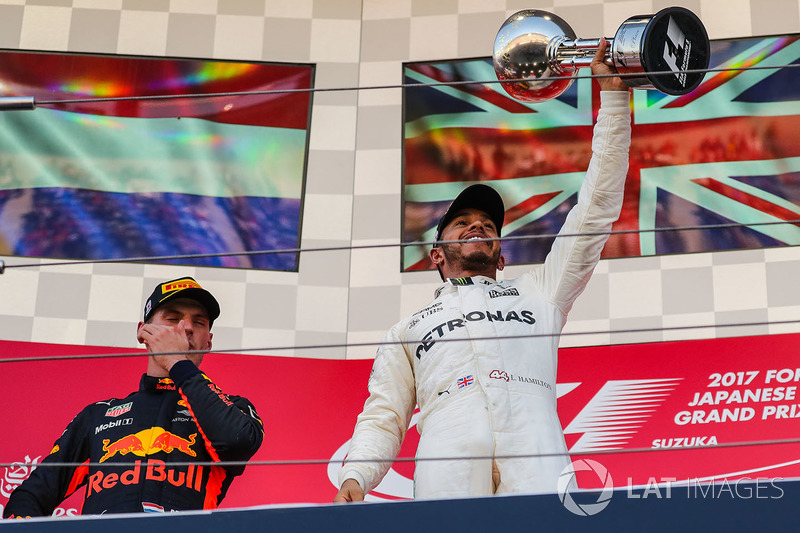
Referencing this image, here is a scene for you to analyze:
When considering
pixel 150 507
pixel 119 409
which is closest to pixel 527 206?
pixel 119 409

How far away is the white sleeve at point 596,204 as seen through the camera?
225 centimetres

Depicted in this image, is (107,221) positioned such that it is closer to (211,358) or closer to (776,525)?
(211,358)

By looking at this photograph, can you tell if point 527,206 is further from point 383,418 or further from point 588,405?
point 383,418

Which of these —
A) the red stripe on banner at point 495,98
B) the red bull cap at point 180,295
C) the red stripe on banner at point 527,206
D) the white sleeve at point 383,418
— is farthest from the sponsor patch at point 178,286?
the red stripe on banner at point 495,98

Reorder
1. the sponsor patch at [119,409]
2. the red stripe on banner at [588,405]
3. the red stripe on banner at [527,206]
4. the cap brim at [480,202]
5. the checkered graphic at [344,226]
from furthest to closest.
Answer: the red stripe on banner at [527,206] → the checkered graphic at [344,226] → the red stripe on banner at [588,405] → the cap brim at [480,202] → the sponsor patch at [119,409]

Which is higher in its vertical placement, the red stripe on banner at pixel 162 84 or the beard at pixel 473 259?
the red stripe on banner at pixel 162 84

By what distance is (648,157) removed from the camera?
3.56m

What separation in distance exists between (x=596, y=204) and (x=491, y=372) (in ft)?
1.35

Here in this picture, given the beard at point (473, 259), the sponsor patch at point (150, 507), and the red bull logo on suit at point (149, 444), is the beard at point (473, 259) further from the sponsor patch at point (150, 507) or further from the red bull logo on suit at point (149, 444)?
the sponsor patch at point (150, 507)

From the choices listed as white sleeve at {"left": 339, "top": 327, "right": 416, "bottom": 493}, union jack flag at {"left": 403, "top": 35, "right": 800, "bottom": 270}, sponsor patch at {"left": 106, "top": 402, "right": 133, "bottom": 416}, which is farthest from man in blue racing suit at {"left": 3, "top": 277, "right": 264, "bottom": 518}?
union jack flag at {"left": 403, "top": 35, "right": 800, "bottom": 270}

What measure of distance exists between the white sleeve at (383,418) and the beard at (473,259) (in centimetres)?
21

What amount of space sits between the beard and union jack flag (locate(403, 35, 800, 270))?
1.02 metres

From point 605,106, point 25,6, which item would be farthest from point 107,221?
point 605,106

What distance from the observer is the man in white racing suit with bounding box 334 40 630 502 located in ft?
6.94
